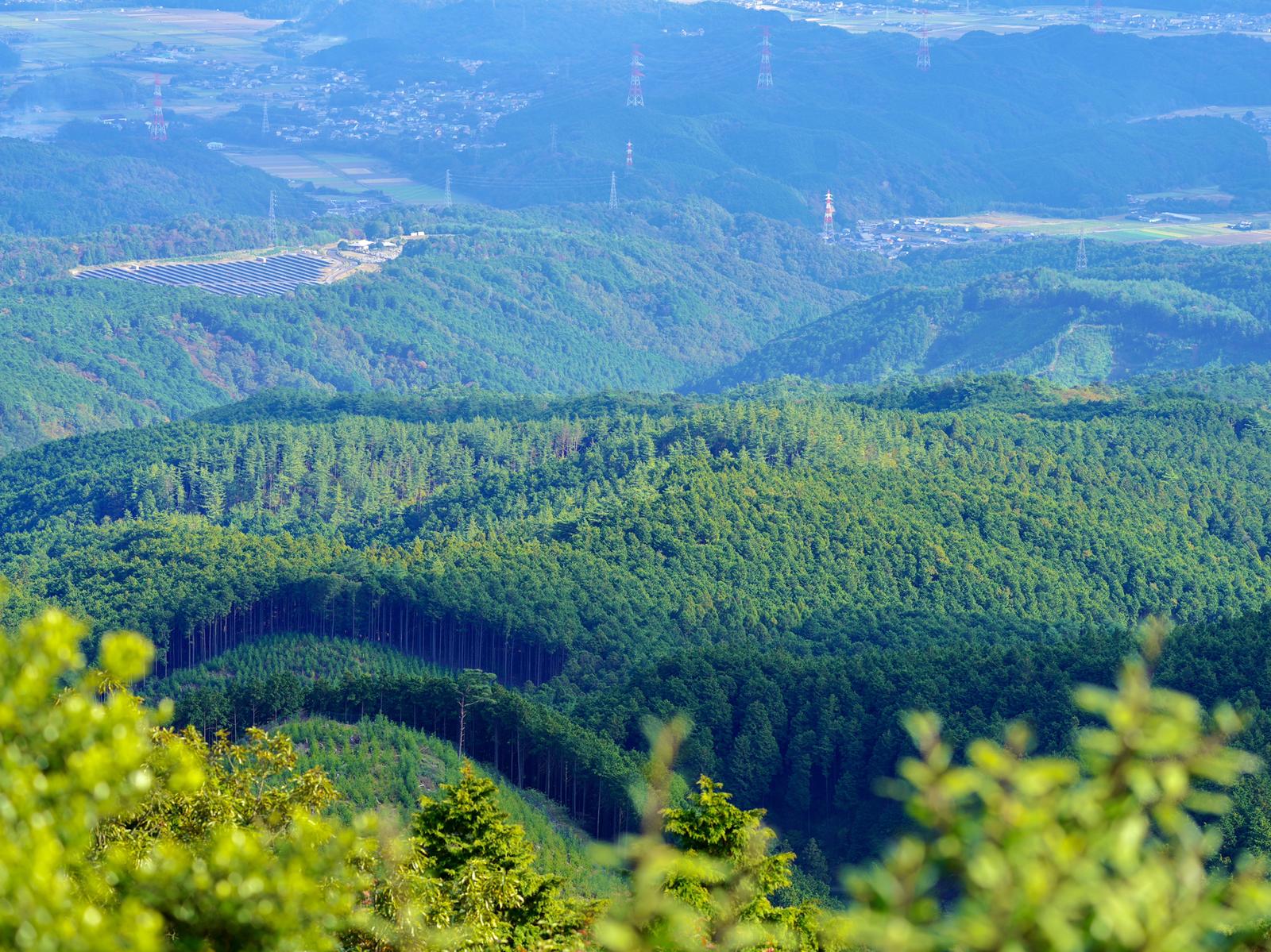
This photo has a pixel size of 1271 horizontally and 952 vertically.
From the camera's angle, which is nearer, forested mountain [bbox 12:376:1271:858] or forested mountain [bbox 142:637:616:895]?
forested mountain [bbox 142:637:616:895]

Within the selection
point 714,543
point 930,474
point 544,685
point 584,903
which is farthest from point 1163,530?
point 584,903

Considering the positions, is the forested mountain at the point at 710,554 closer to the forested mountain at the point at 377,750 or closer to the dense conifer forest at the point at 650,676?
the dense conifer forest at the point at 650,676

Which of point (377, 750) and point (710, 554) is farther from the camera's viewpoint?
point (710, 554)

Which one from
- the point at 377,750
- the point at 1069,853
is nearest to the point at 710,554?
the point at 377,750

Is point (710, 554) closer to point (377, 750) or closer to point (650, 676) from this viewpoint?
point (650, 676)

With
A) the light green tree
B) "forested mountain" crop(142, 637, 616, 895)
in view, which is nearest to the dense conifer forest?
the light green tree

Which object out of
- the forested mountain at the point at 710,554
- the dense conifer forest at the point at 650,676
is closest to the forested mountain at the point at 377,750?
the dense conifer forest at the point at 650,676

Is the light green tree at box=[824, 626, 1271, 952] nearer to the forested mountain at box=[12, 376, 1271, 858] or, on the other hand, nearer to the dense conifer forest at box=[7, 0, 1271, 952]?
the dense conifer forest at box=[7, 0, 1271, 952]

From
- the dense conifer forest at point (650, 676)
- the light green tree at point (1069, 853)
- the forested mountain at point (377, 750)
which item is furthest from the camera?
the forested mountain at point (377, 750)

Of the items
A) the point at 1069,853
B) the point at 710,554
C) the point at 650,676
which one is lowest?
the point at 710,554
